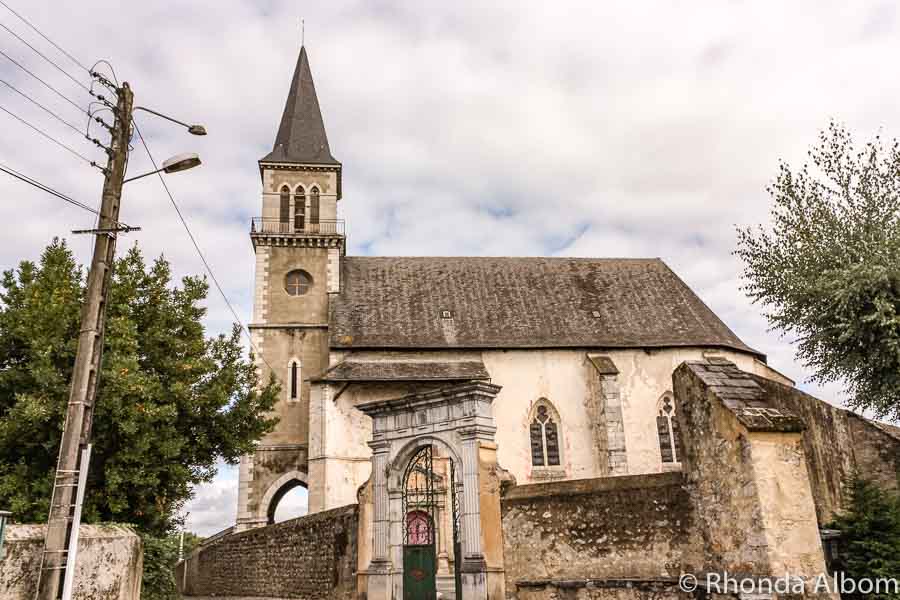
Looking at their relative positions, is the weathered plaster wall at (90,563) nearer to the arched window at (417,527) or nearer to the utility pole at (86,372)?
the utility pole at (86,372)

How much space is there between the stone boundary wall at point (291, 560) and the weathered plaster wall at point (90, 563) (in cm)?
584

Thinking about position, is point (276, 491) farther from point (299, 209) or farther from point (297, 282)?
point (299, 209)

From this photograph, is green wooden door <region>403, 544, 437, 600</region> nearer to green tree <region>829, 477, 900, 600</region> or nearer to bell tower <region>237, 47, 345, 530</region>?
green tree <region>829, 477, 900, 600</region>

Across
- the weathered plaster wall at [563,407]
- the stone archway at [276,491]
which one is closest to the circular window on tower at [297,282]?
the weathered plaster wall at [563,407]

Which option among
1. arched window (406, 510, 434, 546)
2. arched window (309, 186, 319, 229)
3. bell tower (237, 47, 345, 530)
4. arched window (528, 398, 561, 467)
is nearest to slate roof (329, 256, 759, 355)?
bell tower (237, 47, 345, 530)

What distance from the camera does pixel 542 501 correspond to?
10.9m

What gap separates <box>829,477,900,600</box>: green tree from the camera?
851cm

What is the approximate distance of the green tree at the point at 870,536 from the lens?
335 inches

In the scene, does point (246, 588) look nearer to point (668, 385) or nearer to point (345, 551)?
point (345, 551)

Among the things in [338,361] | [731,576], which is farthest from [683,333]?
[731,576]

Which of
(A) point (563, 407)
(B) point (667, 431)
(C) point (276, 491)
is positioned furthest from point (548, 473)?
(C) point (276, 491)

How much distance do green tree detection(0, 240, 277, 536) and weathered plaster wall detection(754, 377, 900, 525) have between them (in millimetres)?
11235


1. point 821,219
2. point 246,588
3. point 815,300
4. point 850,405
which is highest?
point 821,219

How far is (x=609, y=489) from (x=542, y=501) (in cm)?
125
